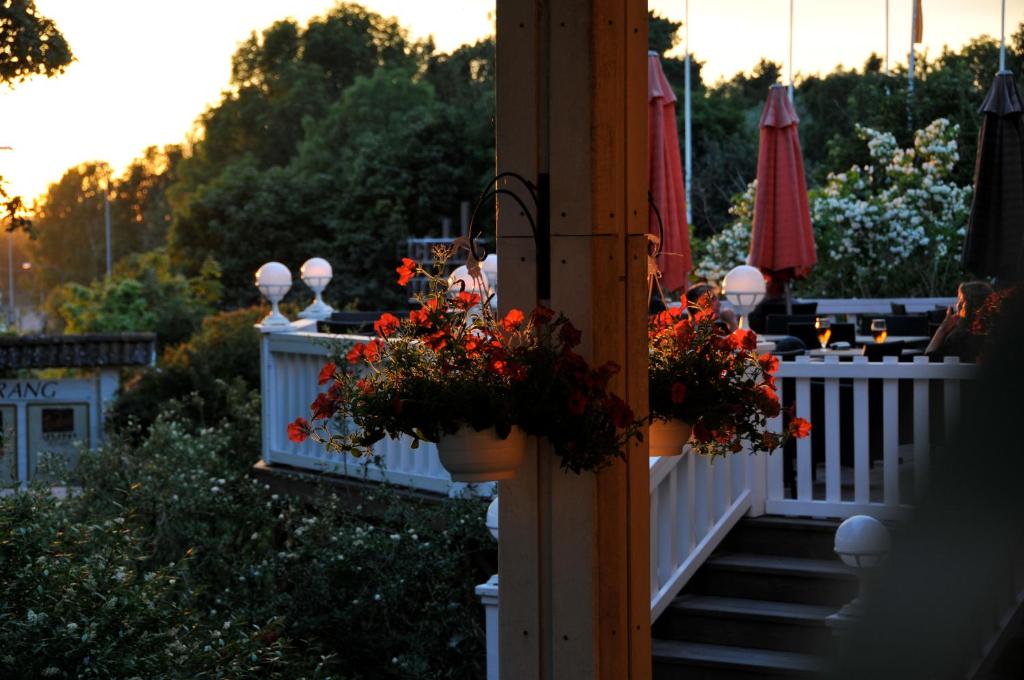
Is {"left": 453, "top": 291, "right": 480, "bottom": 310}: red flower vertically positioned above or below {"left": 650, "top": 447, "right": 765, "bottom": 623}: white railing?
above

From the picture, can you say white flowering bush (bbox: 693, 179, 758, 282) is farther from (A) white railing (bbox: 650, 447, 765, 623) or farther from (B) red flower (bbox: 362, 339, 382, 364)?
(B) red flower (bbox: 362, 339, 382, 364)

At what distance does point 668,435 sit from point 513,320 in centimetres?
60

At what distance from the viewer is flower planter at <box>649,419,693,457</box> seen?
3307mm

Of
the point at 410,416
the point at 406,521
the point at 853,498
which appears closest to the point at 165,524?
the point at 406,521

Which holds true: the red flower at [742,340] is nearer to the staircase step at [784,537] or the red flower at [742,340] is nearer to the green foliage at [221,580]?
the green foliage at [221,580]

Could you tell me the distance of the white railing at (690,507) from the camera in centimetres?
573

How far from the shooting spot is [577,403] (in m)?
2.91

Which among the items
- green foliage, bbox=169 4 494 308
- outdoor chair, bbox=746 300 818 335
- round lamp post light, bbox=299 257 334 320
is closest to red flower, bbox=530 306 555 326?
round lamp post light, bbox=299 257 334 320

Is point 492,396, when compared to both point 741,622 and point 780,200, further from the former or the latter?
point 780,200

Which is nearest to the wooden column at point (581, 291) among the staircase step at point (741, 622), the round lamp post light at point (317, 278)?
the staircase step at point (741, 622)

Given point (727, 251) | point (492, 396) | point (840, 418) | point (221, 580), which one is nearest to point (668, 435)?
point (492, 396)

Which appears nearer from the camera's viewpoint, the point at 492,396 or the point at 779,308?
the point at 492,396

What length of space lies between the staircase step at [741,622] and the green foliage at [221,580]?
→ 0.99 m

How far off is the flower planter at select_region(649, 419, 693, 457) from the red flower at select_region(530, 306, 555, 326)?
51 centimetres
